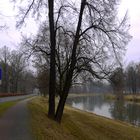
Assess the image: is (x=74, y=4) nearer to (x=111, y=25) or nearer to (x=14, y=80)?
(x=111, y=25)

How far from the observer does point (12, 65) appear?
90.9 meters

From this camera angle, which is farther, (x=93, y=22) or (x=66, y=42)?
(x=66, y=42)

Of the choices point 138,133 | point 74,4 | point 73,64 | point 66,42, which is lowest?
point 138,133

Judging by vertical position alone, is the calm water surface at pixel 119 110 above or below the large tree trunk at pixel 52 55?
below

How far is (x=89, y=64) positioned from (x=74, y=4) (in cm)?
429

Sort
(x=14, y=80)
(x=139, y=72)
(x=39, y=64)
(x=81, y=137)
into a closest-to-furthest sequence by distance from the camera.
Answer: (x=81, y=137)
(x=39, y=64)
(x=14, y=80)
(x=139, y=72)

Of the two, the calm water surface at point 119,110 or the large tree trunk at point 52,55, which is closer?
the large tree trunk at point 52,55

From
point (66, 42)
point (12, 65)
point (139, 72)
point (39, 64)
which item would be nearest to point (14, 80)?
point (12, 65)

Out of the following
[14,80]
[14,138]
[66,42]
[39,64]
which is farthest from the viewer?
[14,80]

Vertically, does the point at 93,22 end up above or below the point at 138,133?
above

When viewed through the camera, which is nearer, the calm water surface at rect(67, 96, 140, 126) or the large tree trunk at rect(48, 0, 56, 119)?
the large tree trunk at rect(48, 0, 56, 119)

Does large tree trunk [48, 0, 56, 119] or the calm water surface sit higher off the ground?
large tree trunk [48, 0, 56, 119]

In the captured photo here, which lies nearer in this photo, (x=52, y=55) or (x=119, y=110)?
(x=52, y=55)

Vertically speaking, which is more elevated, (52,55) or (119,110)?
→ (52,55)
